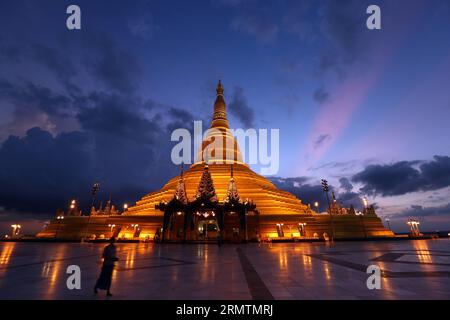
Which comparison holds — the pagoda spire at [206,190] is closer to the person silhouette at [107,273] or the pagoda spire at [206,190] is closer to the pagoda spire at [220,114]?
the person silhouette at [107,273]

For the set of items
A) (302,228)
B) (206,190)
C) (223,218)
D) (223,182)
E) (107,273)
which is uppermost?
(223,182)

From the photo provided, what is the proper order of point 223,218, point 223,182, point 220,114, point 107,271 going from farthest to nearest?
point 220,114, point 223,182, point 223,218, point 107,271

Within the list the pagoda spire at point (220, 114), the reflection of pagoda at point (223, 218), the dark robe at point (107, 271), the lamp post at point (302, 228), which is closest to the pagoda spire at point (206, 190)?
the reflection of pagoda at point (223, 218)

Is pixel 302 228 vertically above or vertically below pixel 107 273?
above

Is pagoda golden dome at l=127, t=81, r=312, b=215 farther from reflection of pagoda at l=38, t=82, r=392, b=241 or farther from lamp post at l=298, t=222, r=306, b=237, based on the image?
lamp post at l=298, t=222, r=306, b=237

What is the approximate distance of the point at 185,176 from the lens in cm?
5341

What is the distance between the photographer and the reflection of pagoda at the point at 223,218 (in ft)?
111

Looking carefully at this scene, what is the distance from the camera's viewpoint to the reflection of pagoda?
3375 centimetres

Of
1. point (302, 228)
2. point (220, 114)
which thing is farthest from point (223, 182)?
point (220, 114)

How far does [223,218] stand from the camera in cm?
3400

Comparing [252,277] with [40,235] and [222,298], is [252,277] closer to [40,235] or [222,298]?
[222,298]

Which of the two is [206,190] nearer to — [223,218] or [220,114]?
[223,218]
